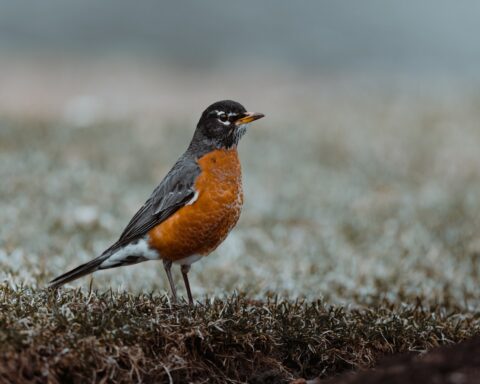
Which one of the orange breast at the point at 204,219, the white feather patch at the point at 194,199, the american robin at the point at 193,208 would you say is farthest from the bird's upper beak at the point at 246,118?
the white feather patch at the point at 194,199

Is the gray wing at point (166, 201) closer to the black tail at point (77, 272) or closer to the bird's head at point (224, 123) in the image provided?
the black tail at point (77, 272)

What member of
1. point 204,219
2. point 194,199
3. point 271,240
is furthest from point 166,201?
point 271,240

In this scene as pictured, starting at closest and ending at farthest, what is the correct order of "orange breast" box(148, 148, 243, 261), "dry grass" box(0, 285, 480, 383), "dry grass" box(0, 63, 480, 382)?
"dry grass" box(0, 285, 480, 383), "dry grass" box(0, 63, 480, 382), "orange breast" box(148, 148, 243, 261)

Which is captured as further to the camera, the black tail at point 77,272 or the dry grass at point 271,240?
the black tail at point 77,272

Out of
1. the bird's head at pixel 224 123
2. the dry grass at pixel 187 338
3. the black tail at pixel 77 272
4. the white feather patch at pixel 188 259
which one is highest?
the bird's head at pixel 224 123

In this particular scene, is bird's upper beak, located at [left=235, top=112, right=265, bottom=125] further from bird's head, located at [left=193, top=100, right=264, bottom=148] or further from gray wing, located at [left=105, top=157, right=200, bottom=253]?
gray wing, located at [left=105, top=157, right=200, bottom=253]

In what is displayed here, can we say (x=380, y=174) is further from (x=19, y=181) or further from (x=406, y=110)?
(x=19, y=181)

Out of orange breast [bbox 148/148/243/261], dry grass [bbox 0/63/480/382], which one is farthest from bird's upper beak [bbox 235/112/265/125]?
dry grass [bbox 0/63/480/382]

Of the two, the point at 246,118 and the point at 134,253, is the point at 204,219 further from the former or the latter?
the point at 246,118
